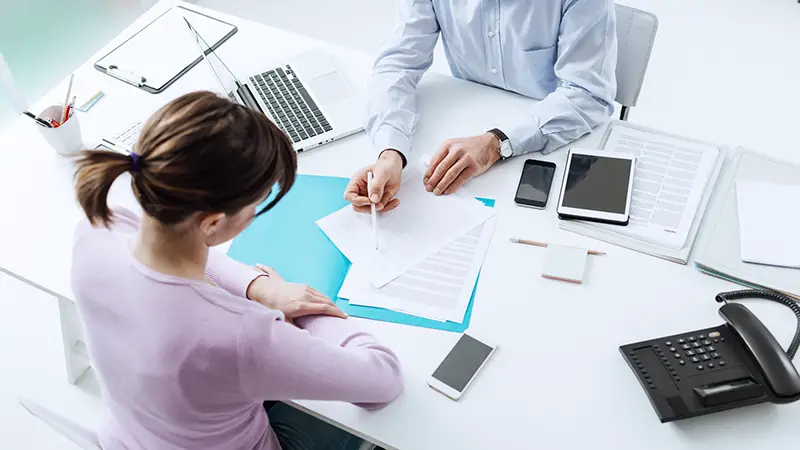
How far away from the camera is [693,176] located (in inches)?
60.5

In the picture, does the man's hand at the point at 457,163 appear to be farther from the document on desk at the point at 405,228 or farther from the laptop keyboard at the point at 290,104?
the laptop keyboard at the point at 290,104

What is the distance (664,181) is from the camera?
1.53 metres

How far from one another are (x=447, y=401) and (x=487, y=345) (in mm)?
124

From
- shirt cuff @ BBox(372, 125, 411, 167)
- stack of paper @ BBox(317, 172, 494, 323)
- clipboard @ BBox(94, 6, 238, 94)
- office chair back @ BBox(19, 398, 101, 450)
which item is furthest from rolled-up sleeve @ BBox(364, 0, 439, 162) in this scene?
office chair back @ BBox(19, 398, 101, 450)

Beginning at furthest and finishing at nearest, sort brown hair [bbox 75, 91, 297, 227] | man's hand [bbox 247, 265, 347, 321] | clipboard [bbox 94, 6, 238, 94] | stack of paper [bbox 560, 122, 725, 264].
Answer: clipboard [bbox 94, 6, 238, 94], stack of paper [bbox 560, 122, 725, 264], man's hand [bbox 247, 265, 347, 321], brown hair [bbox 75, 91, 297, 227]

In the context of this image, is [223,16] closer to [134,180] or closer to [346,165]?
[346,165]

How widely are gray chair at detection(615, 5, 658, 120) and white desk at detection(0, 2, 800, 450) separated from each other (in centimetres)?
Answer: 28

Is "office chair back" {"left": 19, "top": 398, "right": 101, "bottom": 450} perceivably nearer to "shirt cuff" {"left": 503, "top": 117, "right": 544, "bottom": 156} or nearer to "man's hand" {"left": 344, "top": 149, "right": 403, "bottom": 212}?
"man's hand" {"left": 344, "top": 149, "right": 403, "bottom": 212}

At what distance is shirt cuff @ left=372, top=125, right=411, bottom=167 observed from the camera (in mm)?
1589

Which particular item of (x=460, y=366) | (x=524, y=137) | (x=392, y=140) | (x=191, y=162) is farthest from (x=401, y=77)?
(x=191, y=162)

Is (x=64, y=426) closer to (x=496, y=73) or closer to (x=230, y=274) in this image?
(x=230, y=274)

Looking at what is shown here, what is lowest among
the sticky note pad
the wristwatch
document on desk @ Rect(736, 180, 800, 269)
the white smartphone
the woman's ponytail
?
the white smartphone

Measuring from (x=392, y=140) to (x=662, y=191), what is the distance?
55 cm

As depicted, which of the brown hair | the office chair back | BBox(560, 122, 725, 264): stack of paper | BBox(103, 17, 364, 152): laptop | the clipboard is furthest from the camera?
the clipboard
